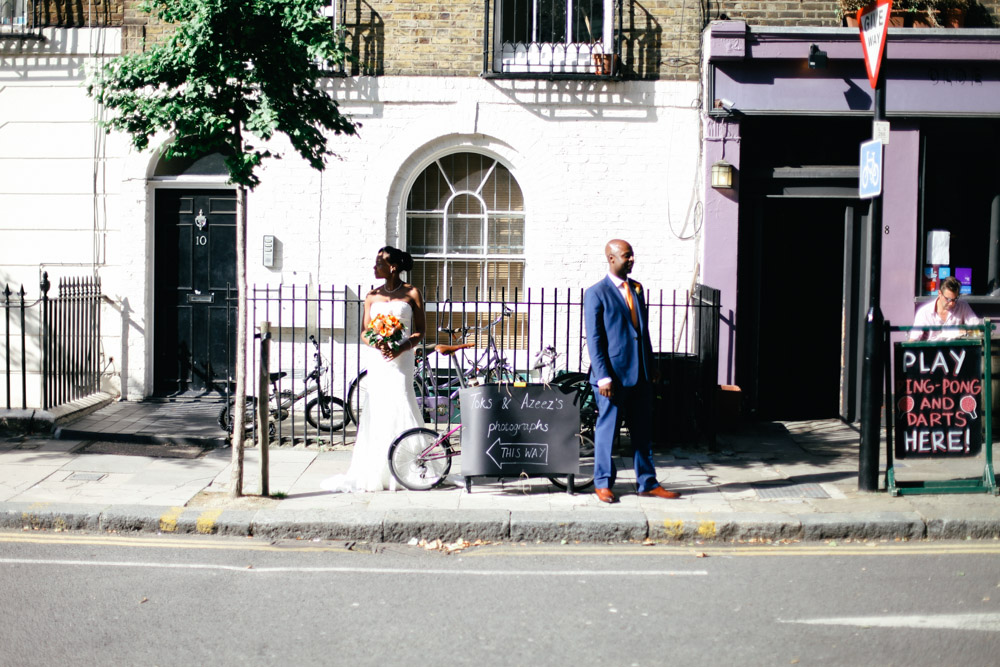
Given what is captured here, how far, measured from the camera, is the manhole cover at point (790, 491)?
7.63m

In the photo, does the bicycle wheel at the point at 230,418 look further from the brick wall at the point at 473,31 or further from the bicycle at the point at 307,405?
the brick wall at the point at 473,31

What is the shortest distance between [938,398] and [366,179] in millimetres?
6466

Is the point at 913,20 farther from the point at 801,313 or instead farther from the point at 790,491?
the point at 790,491

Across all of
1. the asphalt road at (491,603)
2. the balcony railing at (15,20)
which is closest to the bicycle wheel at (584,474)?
the asphalt road at (491,603)

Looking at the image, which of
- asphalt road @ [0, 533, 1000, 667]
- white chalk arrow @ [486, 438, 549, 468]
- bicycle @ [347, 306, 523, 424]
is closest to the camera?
asphalt road @ [0, 533, 1000, 667]

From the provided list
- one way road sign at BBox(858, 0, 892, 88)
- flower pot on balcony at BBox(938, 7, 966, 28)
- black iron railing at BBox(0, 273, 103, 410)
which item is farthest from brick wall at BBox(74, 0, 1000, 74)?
one way road sign at BBox(858, 0, 892, 88)

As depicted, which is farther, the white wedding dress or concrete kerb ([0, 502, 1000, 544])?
the white wedding dress

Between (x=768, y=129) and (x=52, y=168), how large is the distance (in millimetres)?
8122

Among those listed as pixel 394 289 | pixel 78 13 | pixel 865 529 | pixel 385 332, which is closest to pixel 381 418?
pixel 385 332

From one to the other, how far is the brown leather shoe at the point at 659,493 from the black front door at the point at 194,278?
5838 mm

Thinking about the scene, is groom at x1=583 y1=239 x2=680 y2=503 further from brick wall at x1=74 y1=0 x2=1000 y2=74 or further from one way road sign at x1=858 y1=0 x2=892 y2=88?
brick wall at x1=74 y1=0 x2=1000 y2=74

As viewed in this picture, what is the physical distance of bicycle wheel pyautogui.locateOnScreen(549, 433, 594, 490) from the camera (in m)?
7.71

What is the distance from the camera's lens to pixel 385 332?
7.54 meters

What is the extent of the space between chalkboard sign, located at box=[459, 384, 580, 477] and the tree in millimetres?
1743
